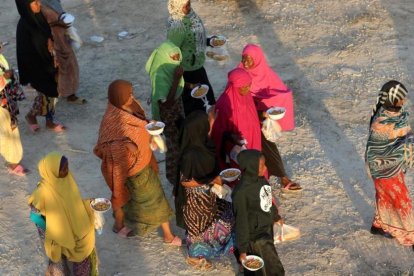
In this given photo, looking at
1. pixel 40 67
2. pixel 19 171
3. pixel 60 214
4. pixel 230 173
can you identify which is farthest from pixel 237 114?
pixel 40 67

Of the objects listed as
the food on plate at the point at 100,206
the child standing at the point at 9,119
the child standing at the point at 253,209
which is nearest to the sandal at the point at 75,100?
the child standing at the point at 9,119

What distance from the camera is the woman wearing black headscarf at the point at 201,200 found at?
573cm

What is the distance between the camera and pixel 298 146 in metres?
8.17

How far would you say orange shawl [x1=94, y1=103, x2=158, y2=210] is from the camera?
6.04 m

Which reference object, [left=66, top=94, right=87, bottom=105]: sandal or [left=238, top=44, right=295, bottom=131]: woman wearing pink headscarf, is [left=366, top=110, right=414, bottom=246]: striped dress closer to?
[left=238, top=44, right=295, bottom=131]: woman wearing pink headscarf

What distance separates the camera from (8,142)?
7566mm

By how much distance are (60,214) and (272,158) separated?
8.58ft

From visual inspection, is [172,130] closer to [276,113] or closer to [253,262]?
[276,113]

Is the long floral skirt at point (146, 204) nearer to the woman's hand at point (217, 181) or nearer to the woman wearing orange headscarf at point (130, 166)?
the woman wearing orange headscarf at point (130, 166)

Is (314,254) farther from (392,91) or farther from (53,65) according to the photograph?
(53,65)

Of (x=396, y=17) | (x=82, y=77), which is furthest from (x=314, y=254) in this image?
(x=396, y=17)

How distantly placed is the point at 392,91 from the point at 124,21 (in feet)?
22.1

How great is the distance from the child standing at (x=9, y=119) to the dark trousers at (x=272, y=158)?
290 centimetres

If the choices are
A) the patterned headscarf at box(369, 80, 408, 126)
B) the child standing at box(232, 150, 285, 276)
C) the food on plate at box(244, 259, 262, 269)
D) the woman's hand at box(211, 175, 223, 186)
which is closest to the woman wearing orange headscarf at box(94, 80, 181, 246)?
the woman's hand at box(211, 175, 223, 186)
